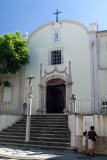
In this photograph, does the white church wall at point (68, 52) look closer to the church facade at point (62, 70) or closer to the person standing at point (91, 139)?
the church facade at point (62, 70)

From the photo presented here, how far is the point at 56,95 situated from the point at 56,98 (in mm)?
251

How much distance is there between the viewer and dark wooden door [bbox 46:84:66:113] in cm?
1536

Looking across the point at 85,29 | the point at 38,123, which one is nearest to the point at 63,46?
the point at 85,29

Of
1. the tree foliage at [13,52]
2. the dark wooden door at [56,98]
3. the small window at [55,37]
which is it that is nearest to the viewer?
the tree foliage at [13,52]

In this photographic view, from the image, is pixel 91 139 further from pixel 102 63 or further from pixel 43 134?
pixel 102 63

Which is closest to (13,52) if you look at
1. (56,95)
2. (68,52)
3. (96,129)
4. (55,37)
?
(55,37)

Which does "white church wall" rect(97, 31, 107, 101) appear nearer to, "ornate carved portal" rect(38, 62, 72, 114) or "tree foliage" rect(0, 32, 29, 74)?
"ornate carved portal" rect(38, 62, 72, 114)

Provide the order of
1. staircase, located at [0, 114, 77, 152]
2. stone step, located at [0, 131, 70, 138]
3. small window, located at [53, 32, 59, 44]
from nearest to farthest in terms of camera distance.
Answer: staircase, located at [0, 114, 77, 152] → stone step, located at [0, 131, 70, 138] → small window, located at [53, 32, 59, 44]

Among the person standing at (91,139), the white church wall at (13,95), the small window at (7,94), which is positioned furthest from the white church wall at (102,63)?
the small window at (7,94)

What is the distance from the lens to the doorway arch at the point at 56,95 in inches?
598

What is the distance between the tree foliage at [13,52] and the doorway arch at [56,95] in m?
2.83

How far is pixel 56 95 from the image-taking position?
624 inches

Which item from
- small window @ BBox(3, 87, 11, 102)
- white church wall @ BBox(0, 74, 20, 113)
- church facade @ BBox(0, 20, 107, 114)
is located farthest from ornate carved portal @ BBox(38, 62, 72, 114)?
small window @ BBox(3, 87, 11, 102)

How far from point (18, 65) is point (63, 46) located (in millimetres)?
3980
